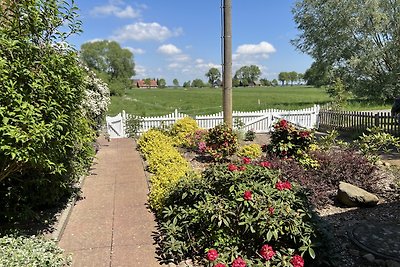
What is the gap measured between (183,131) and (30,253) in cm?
658

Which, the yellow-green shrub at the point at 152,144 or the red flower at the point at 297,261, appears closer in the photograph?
the red flower at the point at 297,261

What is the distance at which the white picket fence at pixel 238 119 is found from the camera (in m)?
12.0

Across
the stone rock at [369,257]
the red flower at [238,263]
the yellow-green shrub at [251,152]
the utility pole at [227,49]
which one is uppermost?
the utility pole at [227,49]

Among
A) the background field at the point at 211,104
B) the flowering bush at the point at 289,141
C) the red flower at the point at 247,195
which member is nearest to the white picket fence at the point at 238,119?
the background field at the point at 211,104

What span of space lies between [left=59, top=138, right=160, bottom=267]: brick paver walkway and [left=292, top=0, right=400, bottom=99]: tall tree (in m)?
18.4

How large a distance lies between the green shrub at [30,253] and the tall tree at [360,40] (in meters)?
20.2

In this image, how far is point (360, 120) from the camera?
39.4 ft

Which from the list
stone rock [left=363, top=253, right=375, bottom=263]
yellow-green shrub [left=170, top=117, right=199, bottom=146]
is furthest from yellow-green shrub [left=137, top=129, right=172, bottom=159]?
stone rock [left=363, top=253, right=375, bottom=263]

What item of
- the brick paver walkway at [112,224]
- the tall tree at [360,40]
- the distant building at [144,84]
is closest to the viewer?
the brick paver walkway at [112,224]

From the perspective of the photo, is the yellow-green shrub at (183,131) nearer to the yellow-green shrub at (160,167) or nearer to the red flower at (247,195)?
the yellow-green shrub at (160,167)

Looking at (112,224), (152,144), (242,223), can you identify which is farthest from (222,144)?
(242,223)

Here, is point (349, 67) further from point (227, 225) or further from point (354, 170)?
point (227, 225)

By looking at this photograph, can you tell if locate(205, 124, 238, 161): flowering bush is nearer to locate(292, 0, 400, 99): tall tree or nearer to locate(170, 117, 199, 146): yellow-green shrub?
locate(170, 117, 199, 146): yellow-green shrub

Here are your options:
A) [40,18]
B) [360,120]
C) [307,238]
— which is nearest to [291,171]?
[307,238]
